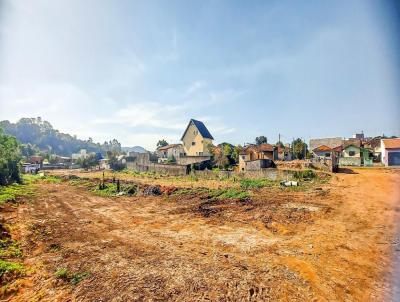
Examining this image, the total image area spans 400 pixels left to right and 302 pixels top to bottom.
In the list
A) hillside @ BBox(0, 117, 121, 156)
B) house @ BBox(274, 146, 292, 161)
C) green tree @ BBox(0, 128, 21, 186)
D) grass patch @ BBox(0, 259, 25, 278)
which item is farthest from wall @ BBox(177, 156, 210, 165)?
hillside @ BBox(0, 117, 121, 156)

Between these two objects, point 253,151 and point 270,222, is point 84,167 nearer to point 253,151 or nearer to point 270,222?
point 253,151

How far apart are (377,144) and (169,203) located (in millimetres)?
40953

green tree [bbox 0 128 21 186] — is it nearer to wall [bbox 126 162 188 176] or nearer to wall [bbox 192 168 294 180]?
wall [bbox 126 162 188 176]

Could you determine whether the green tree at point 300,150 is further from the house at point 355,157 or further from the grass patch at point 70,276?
the grass patch at point 70,276

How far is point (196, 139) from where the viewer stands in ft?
157

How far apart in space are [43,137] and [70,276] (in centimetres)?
17711

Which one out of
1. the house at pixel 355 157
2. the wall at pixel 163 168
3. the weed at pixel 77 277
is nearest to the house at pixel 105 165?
the wall at pixel 163 168

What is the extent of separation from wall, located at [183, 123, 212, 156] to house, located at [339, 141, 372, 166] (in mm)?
22336

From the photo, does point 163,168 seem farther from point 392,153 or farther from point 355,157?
point 392,153

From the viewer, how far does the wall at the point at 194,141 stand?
46812 millimetres

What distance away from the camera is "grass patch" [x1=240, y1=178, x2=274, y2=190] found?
76.7 feet

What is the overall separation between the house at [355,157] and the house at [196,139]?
2234 cm

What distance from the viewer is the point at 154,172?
41594 mm

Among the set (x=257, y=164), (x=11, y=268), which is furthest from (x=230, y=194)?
(x=11, y=268)
